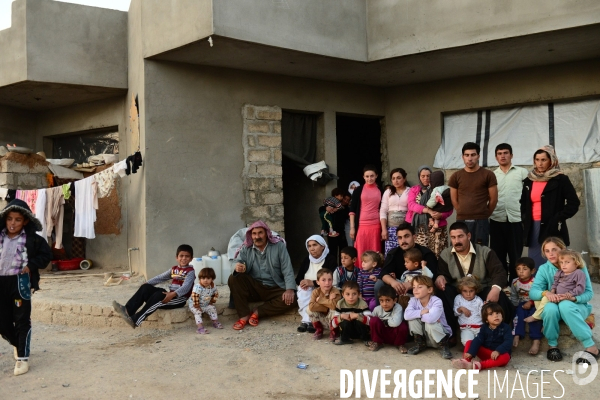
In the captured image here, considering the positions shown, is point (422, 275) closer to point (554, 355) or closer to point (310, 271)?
point (554, 355)

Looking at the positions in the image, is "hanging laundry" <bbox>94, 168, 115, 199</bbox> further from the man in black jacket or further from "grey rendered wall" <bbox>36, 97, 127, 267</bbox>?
the man in black jacket

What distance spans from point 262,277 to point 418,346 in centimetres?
203

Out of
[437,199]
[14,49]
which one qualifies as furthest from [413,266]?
[14,49]

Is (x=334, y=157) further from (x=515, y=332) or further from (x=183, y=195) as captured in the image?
(x=515, y=332)

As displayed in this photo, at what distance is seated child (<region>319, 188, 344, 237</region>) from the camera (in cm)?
807

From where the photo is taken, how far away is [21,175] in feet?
28.3

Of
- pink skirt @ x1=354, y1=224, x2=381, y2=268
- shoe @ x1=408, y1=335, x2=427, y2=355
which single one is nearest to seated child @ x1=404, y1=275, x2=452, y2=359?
shoe @ x1=408, y1=335, x2=427, y2=355

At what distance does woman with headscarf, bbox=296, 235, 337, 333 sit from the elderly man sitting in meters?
0.18

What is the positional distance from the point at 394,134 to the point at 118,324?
524cm

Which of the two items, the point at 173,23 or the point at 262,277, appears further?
the point at 173,23

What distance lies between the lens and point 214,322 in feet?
19.9

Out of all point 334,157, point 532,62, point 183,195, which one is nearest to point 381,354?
point 183,195

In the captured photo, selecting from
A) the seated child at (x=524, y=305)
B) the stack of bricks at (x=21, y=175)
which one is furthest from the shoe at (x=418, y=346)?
the stack of bricks at (x=21, y=175)

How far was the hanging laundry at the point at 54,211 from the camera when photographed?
8312 mm
